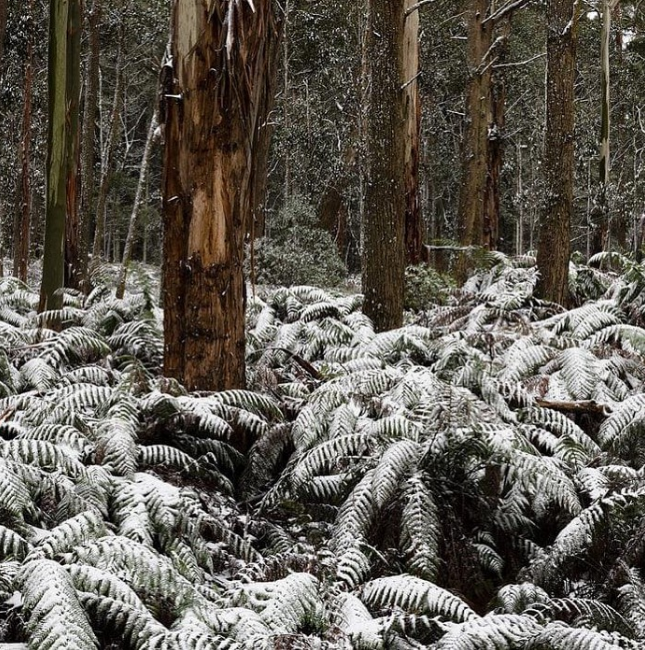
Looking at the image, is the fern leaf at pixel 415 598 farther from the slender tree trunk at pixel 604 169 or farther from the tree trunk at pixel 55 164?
the slender tree trunk at pixel 604 169

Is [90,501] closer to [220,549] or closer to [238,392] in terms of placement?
[220,549]

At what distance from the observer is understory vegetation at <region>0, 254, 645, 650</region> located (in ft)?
7.77

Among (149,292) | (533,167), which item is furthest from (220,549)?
(533,167)

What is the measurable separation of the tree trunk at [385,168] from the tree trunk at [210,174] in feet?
6.82

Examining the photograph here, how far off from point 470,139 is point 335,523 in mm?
9801

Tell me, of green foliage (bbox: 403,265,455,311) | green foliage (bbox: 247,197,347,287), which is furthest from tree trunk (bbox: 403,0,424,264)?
green foliage (bbox: 247,197,347,287)

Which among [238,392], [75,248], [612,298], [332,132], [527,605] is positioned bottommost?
[527,605]

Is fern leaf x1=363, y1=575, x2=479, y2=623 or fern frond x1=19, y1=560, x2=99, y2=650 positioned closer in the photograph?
fern frond x1=19, y1=560, x2=99, y2=650

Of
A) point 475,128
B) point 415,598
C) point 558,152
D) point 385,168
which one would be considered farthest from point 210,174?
point 475,128

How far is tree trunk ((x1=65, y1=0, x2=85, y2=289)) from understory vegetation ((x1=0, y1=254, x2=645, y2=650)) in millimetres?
1779

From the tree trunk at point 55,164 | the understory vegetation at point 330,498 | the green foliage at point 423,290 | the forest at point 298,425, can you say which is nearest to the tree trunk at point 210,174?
the forest at point 298,425

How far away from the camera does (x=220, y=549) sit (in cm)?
304

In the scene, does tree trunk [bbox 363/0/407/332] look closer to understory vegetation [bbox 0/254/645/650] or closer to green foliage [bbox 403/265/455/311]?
understory vegetation [bbox 0/254/645/650]

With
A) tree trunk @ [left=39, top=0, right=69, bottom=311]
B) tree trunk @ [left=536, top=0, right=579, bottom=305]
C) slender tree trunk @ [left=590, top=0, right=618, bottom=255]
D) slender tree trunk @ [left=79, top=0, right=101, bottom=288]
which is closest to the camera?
tree trunk @ [left=39, top=0, right=69, bottom=311]
